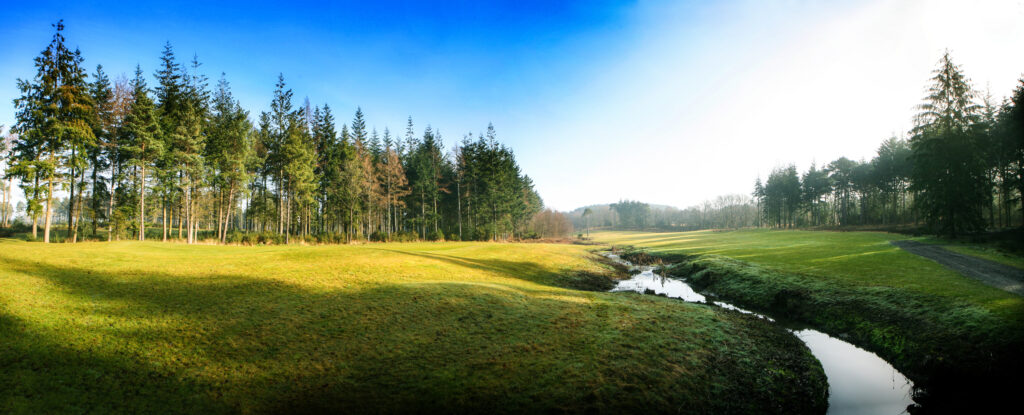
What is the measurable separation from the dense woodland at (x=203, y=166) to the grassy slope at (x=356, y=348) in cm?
1995

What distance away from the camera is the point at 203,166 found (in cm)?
3291

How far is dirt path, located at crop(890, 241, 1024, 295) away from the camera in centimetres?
1297

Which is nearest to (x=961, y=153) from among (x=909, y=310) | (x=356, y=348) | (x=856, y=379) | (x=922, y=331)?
(x=909, y=310)

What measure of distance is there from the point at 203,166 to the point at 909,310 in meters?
50.2

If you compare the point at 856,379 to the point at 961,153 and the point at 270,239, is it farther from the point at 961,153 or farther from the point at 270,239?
the point at 270,239

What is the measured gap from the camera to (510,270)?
70.9ft

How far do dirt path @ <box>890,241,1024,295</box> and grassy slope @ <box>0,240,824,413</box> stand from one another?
34.3 feet

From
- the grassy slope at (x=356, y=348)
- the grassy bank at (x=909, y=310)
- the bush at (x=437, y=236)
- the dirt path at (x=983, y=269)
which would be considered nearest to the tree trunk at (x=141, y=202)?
the grassy slope at (x=356, y=348)

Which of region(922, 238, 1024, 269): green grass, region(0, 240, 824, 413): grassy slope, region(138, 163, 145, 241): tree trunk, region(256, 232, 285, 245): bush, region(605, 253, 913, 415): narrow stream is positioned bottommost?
region(605, 253, 913, 415): narrow stream

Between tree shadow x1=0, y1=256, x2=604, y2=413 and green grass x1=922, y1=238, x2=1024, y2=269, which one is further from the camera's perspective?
green grass x1=922, y1=238, x2=1024, y2=269

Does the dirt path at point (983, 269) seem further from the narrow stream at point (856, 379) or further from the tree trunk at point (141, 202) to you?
the tree trunk at point (141, 202)

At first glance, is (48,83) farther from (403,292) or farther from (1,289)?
(403,292)

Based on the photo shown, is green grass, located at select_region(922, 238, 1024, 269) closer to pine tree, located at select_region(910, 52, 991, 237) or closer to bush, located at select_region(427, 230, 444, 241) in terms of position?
pine tree, located at select_region(910, 52, 991, 237)

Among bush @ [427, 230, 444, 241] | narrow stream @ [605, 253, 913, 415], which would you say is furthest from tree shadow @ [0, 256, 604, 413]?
bush @ [427, 230, 444, 241]
